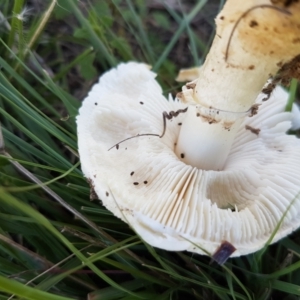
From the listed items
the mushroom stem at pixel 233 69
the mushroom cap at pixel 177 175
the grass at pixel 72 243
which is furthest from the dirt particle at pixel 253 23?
the grass at pixel 72 243

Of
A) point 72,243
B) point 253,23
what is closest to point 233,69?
point 253,23

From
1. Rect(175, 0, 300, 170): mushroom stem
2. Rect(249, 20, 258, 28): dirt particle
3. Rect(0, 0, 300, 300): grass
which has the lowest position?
Rect(0, 0, 300, 300): grass

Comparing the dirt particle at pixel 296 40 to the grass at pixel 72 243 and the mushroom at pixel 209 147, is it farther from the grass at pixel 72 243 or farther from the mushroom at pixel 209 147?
the grass at pixel 72 243

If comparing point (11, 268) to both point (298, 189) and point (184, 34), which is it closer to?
point (298, 189)

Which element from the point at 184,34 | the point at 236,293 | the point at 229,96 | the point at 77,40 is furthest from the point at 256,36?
the point at 184,34

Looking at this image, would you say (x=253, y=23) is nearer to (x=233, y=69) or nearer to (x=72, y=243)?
(x=233, y=69)

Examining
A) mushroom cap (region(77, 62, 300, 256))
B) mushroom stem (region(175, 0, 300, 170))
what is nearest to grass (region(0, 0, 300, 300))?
mushroom cap (region(77, 62, 300, 256))

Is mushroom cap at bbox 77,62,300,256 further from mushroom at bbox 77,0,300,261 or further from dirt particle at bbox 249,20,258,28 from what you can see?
dirt particle at bbox 249,20,258,28
